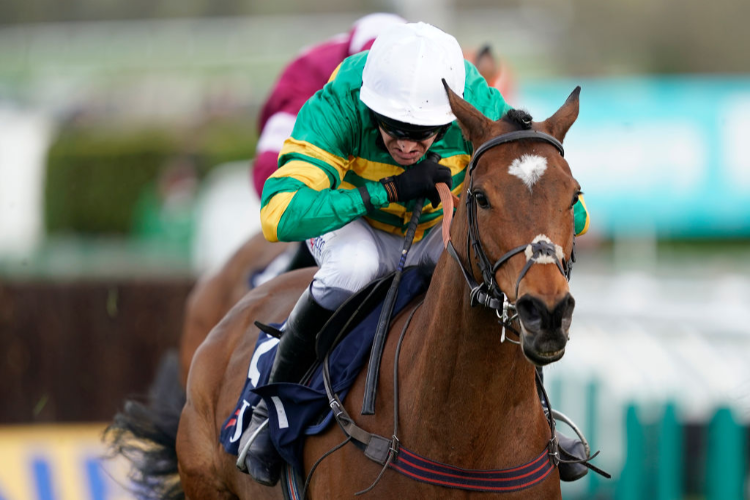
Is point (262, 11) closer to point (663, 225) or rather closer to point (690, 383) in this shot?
point (663, 225)

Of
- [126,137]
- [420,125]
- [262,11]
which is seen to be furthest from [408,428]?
[262,11]

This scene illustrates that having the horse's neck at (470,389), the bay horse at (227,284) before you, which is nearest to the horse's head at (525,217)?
the horse's neck at (470,389)

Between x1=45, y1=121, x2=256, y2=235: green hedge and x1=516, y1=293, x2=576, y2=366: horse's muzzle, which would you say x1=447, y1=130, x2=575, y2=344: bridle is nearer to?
x1=516, y1=293, x2=576, y2=366: horse's muzzle

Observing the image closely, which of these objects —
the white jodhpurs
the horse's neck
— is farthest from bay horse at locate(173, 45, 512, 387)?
the horse's neck

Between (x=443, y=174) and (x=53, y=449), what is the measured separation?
5318mm

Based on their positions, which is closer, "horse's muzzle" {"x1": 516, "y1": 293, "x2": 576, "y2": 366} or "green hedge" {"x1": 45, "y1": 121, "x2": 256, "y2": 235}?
"horse's muzzle" {"x1": 516, "y1": 293, "x2": 576, "y2": 366}

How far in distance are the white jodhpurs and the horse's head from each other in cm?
71

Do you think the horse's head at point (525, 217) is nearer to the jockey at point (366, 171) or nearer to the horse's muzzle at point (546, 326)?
the horse's muzzle at point (546, 326)

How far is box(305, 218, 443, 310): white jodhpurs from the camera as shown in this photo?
365 cm

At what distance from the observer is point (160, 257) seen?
11.4 m

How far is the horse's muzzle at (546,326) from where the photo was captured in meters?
2.54

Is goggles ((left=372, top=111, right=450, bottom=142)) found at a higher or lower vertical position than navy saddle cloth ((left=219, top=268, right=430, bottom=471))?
higher

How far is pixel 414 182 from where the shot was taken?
3.42 metres

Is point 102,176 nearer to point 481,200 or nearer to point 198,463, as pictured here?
point 198,463
